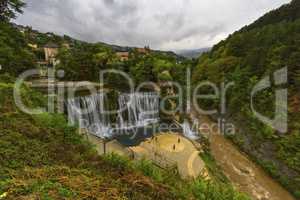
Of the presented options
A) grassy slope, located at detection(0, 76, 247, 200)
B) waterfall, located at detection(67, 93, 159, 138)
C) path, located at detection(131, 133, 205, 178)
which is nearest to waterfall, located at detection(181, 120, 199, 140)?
path, located at detection(131, 133, 205, 178)

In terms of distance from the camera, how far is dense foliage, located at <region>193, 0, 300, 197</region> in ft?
47.7

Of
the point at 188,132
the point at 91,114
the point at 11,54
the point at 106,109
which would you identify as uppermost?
the point at 11,54

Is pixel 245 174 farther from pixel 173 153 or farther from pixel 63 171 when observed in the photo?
pixel 63 171

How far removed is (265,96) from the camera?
2011cm

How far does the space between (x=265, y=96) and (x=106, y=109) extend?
44.9 ft

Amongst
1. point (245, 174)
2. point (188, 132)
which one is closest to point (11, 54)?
point (188, 132)

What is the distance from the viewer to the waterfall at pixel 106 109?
16953 millimetres

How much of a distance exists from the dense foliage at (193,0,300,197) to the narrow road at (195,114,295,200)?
0.50 meters

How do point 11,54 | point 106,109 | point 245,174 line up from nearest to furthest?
point 245,174
point 11,54
point 106,109

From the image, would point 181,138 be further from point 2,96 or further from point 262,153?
point 2,96

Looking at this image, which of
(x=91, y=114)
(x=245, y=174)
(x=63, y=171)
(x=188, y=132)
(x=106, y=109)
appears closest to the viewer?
(x=63, y=171)

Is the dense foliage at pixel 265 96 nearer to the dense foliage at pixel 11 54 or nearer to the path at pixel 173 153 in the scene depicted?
the path at pixel 173 153

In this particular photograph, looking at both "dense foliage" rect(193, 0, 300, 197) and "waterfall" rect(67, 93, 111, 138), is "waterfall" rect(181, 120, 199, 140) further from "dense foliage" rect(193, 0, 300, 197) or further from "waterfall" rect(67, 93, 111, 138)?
"waterfall" rect(67, 93, 111, 138)

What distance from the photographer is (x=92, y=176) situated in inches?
219
